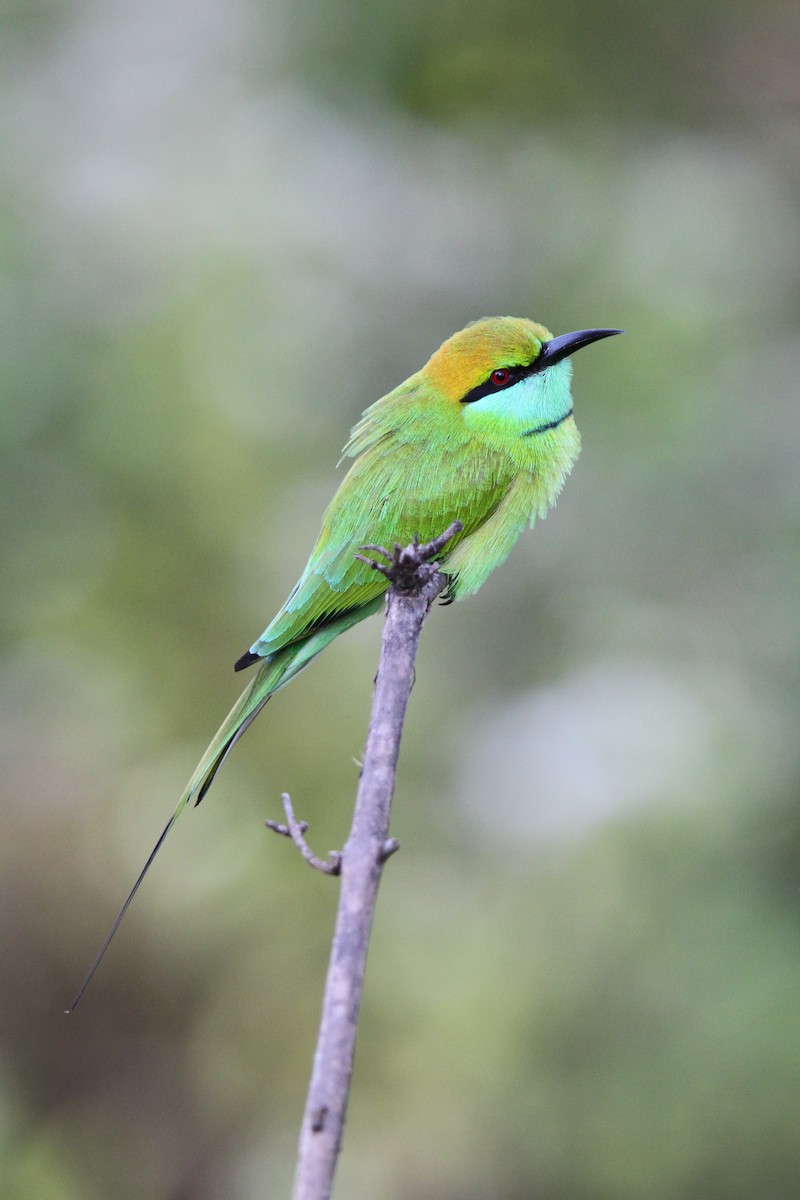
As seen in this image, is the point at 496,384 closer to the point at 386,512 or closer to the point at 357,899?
the point at 386,512

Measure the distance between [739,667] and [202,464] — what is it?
95.4 inches

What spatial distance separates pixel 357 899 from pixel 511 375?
74.6 inches

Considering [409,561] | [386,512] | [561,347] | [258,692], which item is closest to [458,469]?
[386,512]

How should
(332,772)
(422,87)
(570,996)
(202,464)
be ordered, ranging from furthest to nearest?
(422,87) → (202,464) → (332,772) → (570,996)

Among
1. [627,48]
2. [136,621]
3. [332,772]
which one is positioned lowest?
[332,772]

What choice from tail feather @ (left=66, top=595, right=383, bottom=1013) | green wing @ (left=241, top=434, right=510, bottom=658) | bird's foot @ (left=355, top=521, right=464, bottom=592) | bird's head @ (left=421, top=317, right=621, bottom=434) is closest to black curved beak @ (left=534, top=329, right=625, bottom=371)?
bird's head @ (left=421, top=317, right=621, bottom=434)

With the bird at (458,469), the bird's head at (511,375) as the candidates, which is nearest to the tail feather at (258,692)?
the bird at (458,469)

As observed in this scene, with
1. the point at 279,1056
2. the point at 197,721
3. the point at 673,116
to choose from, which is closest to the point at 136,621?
the point at 197,721

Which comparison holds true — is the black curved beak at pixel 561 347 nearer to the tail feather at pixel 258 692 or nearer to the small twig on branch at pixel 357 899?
the tail feather at pixel 258 692

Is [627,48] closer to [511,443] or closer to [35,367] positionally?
[35,367]

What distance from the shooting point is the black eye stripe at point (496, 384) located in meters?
2.96

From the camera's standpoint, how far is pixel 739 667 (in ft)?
14.9

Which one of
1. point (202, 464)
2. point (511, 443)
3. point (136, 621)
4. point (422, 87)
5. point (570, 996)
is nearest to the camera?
point (511, 443)

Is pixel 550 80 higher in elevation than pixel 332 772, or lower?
higher
